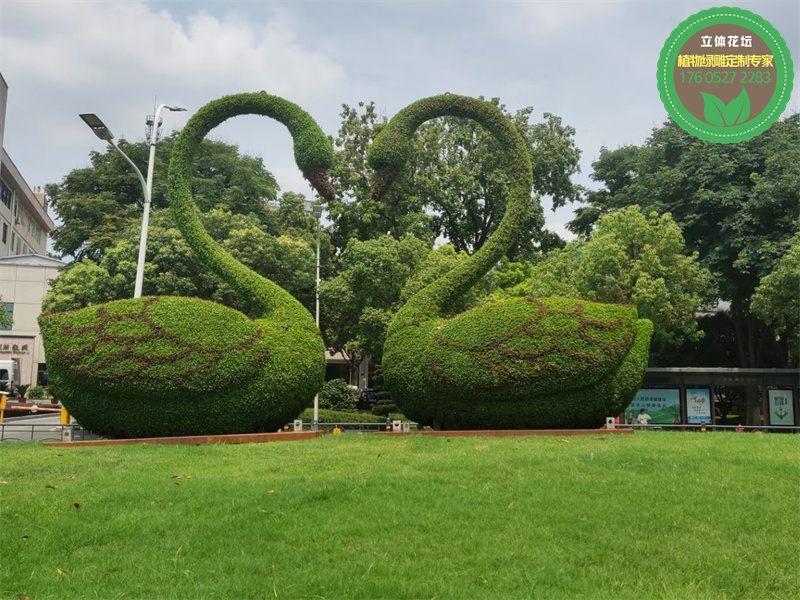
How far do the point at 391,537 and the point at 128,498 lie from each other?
2.79m

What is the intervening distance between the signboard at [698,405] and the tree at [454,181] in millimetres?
14405

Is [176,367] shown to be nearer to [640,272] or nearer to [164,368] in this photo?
[164,368]

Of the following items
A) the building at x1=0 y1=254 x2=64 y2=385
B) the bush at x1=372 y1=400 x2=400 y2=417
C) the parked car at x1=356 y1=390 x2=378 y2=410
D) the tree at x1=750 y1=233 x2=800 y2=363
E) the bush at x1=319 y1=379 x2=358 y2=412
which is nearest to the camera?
the tree at x1=750 y1=233 x2=800 y2=363

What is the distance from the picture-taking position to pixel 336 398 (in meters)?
23.3

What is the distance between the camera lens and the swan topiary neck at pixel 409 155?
1250 centimetres

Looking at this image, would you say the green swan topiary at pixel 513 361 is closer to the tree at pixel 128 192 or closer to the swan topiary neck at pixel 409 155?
the swan topiary neck at pixel 409 155

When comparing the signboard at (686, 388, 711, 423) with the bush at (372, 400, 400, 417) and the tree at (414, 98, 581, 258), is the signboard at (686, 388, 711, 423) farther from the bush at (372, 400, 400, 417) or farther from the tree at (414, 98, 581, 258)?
the tree at (414, 98, 581, 258)

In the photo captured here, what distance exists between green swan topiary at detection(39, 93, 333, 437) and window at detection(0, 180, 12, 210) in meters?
35.4

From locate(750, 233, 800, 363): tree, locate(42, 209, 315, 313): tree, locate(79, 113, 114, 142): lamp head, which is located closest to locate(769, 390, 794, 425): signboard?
locate(750, 233, 800, 363): tree

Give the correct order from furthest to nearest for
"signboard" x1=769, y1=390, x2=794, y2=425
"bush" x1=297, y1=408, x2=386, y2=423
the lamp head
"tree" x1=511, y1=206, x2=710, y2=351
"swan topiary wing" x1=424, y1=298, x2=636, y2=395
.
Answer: "tree" x1=511, y1=206, x2=710, y2=351 < "bush" x1=297, y1=408, x2=386, y2=423 < "signboard" x1=769, y1=390, x2=794, y2=425 < the lamp head < "swan topiary wing" x1=424, y1=298, x2=636, y2=395

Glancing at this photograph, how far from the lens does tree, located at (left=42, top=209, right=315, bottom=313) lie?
82.5 feet

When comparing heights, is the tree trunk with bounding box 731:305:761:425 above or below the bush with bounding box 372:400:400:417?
above

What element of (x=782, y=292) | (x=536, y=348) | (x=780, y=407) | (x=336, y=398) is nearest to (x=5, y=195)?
(x=336, y=398)

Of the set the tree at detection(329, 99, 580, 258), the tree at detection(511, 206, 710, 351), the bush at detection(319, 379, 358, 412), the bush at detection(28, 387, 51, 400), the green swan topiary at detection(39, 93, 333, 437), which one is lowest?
the bush at detection(28, 387, 51, 400)
